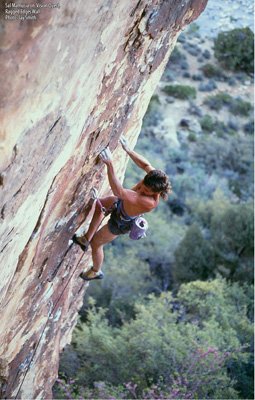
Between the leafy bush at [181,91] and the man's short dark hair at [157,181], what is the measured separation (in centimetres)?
2183

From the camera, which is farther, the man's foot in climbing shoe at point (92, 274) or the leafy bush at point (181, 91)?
the leafy bush at point (181, 91)

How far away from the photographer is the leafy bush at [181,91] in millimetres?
26625

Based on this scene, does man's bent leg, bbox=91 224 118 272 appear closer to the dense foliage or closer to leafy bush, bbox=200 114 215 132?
the dense foliage

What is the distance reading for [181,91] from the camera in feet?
87.5

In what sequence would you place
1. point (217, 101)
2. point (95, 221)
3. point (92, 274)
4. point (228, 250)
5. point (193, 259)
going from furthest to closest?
point (217, 101), point (228, 250), point (193, 259), point (92, 274), point (95, 221)

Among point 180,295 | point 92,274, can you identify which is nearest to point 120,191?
point 92,274

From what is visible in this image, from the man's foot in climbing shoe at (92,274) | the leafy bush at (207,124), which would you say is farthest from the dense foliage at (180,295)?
the man's foot in climbing shoe at (92,274)

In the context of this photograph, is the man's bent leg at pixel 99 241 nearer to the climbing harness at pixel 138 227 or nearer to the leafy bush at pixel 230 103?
the climbing harness at pixel 138 227

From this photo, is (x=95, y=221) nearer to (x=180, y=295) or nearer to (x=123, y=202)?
(x=123, y=202)

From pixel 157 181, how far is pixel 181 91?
2201cm

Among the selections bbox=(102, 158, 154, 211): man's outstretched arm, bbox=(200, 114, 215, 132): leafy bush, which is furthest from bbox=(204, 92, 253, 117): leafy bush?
bbox=(102, 158, 154, 211): man's outstretched arm

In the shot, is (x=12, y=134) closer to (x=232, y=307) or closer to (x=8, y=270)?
(x=8, y=270)

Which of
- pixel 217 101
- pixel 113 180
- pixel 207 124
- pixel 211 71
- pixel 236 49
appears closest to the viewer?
pixel 113 180

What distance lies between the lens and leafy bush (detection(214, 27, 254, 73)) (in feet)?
94.6
